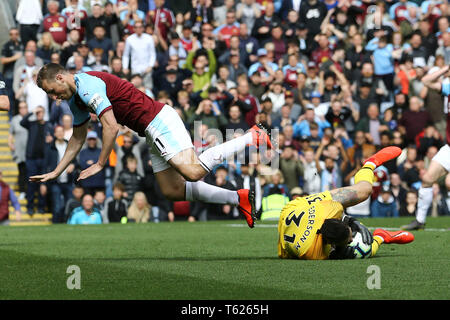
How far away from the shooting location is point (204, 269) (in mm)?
9055

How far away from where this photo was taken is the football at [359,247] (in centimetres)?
962

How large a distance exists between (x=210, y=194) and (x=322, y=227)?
158 centimetres

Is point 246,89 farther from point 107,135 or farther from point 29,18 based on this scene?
point 107,135

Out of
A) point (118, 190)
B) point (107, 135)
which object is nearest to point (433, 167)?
point (107, 135)

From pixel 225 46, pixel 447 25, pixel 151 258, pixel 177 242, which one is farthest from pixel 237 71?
pixel 151 258

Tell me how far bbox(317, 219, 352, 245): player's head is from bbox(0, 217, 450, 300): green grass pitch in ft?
0.83

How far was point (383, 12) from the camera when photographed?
23.8 metres

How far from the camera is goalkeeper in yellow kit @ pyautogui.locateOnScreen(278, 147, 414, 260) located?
30.2 ft

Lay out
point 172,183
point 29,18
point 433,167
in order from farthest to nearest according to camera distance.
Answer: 1. point 29,18
2. point 433,167
3. point 172,183

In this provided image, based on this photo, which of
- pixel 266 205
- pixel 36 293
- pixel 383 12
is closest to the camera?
pixel 36 293

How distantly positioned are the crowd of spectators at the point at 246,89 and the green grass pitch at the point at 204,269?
17.2 ft

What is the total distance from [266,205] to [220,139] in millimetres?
1669

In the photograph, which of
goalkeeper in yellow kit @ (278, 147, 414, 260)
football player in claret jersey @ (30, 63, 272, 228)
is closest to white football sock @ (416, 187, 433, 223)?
goalkeeper in yellow kit @ (278, 147, 414, 260)
